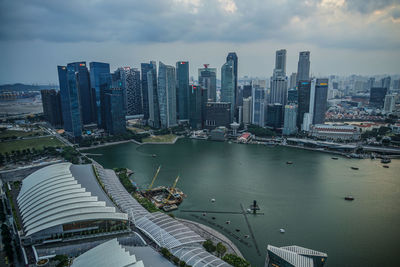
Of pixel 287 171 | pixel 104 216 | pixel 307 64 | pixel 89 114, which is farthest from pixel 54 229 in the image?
pixel 307 64

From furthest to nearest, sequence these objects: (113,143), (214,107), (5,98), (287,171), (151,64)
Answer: (151,64)
(214,107)
(113,143)
(287,171)
(5,98)

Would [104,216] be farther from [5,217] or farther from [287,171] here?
[287,171]

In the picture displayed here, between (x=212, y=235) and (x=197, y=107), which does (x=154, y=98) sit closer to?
(x=197, y=107)

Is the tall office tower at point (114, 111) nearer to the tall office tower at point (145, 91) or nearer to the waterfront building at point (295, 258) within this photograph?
the tall office tower at point (145, 91)

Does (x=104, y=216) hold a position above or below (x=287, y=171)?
above

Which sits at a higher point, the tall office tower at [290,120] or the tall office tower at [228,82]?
the tall office tower at [228,82]

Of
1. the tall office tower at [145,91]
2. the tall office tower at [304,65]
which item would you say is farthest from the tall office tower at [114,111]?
the tall office tower at [304,65]
